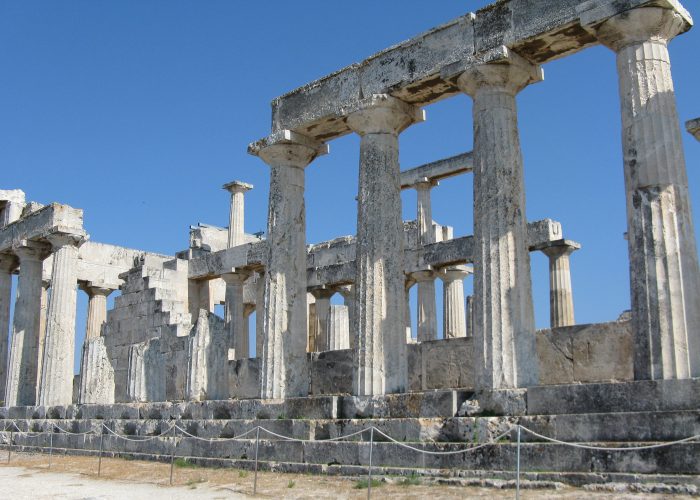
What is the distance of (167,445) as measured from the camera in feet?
57.1

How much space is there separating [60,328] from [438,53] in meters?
15.8

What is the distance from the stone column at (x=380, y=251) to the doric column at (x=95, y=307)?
20.8 metres

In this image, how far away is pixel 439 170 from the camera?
96.2 ft

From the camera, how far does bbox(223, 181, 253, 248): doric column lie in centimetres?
3178

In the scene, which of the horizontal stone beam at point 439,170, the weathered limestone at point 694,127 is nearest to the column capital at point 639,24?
the weathered limestone at point 694,127

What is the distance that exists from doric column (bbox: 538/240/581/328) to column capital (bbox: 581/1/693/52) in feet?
43.2

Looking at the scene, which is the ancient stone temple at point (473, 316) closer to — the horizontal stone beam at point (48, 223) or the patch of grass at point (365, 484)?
the horizontal stone beam at point (48, 223)

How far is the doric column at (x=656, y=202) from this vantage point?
10.7m

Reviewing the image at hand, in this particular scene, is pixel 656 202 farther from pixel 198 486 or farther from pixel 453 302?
pixel 453 302

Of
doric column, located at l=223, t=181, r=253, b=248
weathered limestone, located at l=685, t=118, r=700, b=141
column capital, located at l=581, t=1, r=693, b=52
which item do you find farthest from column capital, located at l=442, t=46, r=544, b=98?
doric column, located at l=223, t=181, r=253, b=248

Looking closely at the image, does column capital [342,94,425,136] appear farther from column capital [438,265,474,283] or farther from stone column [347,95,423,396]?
column capital [438,265,474,283]

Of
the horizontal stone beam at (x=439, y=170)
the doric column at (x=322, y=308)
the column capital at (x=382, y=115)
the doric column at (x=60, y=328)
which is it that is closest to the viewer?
the column capital at (x=382, y=115)

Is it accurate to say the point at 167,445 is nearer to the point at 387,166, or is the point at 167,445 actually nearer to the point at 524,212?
the point at 387,166

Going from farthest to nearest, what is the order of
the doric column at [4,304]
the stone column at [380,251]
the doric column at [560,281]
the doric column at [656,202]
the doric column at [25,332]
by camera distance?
1. the doric column at [4,304]
2. the doric column at [25,332]
3. the doric column at [560,281]
4. the stone column at [380,251]
5. the doric column at [656,202]
